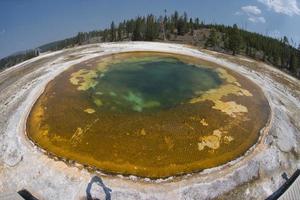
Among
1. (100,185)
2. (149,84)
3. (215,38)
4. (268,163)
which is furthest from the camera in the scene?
(215,38)

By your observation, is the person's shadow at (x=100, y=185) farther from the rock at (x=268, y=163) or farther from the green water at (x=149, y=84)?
the rock at (x=268, y=163)

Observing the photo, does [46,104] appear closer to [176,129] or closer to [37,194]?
[37,194]

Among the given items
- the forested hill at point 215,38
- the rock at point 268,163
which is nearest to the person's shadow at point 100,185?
the rock at point 268,163

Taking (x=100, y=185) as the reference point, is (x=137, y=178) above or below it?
above

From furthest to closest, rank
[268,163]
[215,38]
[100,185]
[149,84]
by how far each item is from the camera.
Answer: [215,38]
[149,84]
[268,163]
[100,185]

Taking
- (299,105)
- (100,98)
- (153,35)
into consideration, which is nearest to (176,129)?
(100,98)

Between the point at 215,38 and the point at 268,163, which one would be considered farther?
the point at 215,38

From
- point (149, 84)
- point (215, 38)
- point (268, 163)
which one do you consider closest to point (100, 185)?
point (268, 163)

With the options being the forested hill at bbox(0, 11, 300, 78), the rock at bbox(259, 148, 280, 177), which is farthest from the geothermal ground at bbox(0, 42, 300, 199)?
the forested hill at bbox(0, 11, 300, 78)

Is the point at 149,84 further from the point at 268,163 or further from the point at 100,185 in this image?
the point at 100,185
